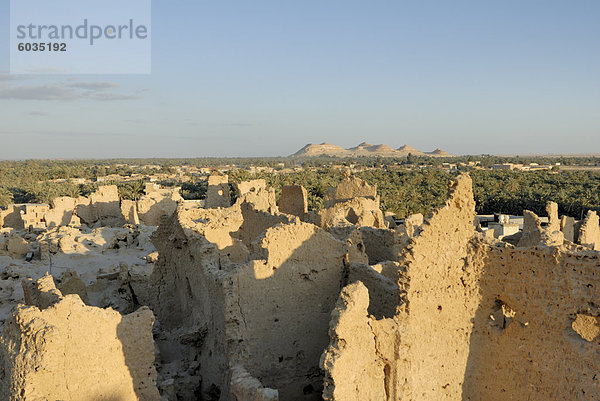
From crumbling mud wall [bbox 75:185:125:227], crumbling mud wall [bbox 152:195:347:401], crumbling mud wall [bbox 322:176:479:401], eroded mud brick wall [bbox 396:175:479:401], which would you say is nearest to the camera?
crumbling mud wall [bbox 322:176:479:401]

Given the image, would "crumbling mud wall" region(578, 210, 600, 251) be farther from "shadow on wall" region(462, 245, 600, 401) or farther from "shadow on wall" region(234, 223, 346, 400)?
"shadow on wall" region(234, 223, 346, 400)

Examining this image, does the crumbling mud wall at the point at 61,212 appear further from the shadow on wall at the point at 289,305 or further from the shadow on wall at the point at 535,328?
the shadow on wall at the point at 535,328

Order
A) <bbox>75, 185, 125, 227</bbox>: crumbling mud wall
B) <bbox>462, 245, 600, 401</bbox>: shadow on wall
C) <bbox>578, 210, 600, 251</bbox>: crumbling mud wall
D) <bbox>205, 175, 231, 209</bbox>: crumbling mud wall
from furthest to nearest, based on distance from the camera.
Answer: <bbox>75, 185, 125, 227</bbox>: crumbling mud wall → <bbox>205, 175, 231, 209</bbox>: crumbling mud wall → <bbox>578, 210, 600, 251</bbox>: crumbling mud wall → <bbox>462, 245, 600, 401</bbox>: shadow on wall

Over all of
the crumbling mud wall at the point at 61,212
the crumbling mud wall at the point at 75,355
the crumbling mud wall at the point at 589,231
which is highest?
the crumbling mud wall at the point at 589,231

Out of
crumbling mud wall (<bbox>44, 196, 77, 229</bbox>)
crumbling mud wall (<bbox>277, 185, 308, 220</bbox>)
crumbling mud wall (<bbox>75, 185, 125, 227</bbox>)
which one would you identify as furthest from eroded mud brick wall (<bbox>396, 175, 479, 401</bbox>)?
crumbling mud wall (<bbox>44, 196, 77, 229</bbox>)

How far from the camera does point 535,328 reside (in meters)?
6.33

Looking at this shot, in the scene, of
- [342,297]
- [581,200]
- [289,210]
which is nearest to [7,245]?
[289,210]

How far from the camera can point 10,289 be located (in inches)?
579

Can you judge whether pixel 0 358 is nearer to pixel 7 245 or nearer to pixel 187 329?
pixel 187 329

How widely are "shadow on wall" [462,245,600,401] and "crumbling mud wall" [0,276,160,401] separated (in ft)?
15.3

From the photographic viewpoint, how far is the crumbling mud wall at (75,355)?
5980 millimetres

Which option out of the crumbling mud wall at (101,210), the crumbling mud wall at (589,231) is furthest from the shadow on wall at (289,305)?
the crumbling mud wall at (101,210)

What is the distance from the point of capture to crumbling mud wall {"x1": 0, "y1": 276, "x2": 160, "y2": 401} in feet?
19.6

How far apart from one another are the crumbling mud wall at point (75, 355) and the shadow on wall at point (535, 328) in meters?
4.66
